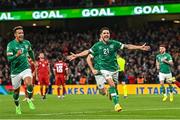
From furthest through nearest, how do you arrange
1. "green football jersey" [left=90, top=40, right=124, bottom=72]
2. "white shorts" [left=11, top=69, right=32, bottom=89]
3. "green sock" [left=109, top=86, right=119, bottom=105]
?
"green football jersey" [left=90, top=40, right=124, bottom=72]
"white shorts" [left=11, top=69, right=32, bottom=89]
"green sock" [left=109, top=86, right=119, bottom=105]

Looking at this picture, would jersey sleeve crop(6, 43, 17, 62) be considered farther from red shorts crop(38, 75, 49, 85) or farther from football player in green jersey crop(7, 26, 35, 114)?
red shorts crop(38, 75, 49, 85)

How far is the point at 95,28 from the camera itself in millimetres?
49125

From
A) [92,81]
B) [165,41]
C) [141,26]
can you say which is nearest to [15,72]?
[92,81]

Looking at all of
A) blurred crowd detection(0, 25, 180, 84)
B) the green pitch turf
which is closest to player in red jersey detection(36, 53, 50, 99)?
the green pitch turf

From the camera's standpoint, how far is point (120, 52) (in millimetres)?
42875

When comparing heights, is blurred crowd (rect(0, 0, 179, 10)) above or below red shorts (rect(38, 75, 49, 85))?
above

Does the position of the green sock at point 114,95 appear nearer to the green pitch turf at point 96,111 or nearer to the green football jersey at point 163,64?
the green pitch turf at point 96,111

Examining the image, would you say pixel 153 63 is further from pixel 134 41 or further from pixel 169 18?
pixel 169 18

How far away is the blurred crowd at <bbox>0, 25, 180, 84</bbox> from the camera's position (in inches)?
1582

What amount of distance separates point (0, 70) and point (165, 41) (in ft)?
39.4

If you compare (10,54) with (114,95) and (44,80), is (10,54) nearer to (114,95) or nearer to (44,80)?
(114,95)

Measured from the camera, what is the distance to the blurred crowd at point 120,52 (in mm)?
40188

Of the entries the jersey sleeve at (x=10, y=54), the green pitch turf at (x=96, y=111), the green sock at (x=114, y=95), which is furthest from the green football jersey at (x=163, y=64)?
the jersey sleeve at (x=10, y=54)

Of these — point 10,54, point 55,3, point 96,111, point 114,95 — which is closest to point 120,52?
point 55,3
